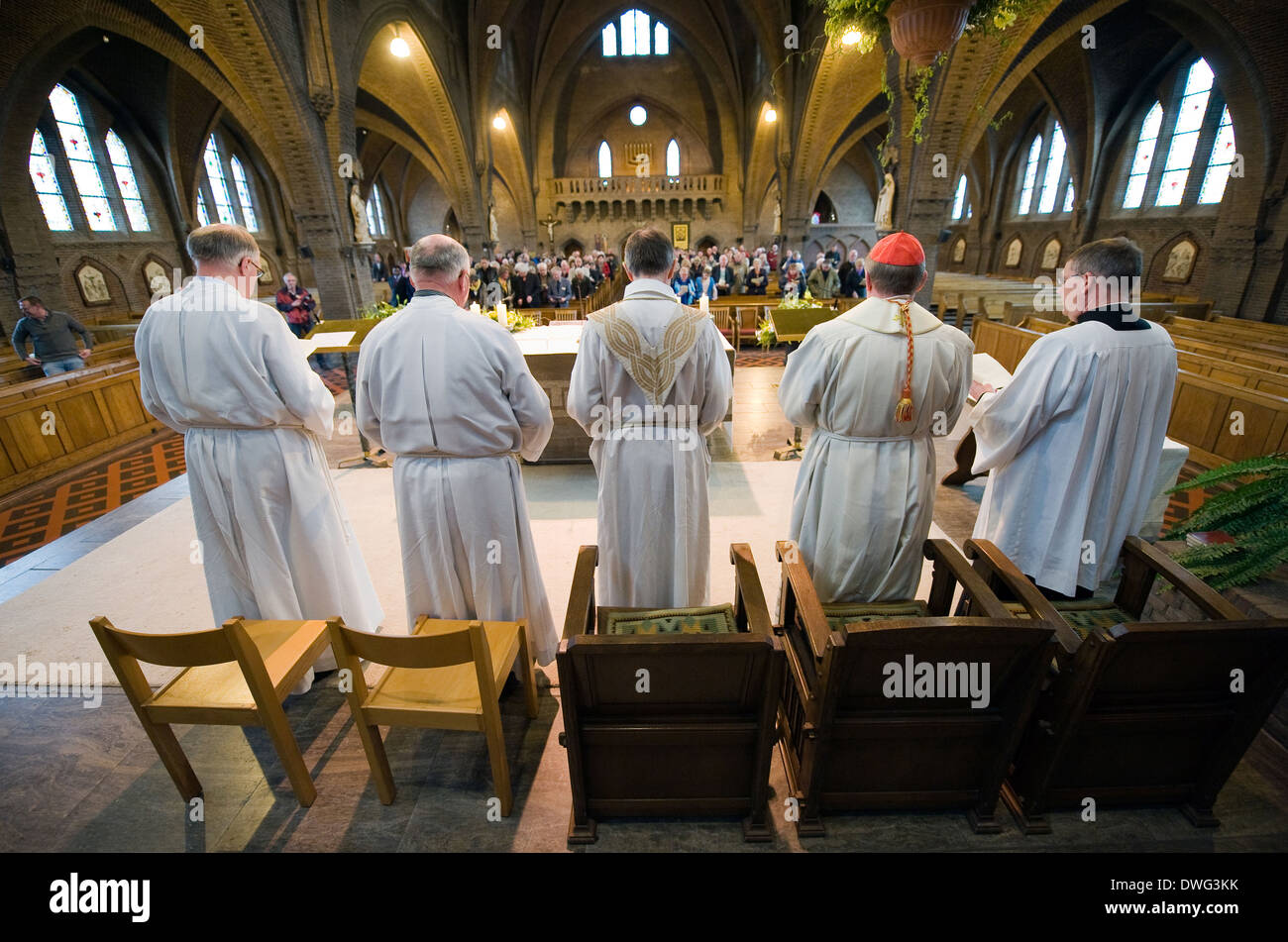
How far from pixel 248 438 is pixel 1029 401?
11.6ft

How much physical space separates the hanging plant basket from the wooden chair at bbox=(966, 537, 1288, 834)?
3.81 metres

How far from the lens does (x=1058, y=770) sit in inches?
76.7

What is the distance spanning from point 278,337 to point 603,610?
5.90 ft

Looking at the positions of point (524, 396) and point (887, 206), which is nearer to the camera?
point (524, 396)

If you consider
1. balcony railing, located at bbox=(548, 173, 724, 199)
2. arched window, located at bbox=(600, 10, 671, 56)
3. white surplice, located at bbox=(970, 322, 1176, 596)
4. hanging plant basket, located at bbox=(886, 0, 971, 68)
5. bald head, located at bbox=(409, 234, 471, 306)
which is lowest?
white surplice, located at bbox=(970, 322, 1176, 596)

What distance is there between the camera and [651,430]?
2.56 m

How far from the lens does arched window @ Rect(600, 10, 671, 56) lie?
2389 centimetres

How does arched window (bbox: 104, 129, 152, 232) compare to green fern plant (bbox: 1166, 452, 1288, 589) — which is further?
arched window (bbox: 104, 129, 152, 232)

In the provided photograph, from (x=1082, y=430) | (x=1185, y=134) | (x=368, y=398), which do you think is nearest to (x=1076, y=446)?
(x=1082, y=430)

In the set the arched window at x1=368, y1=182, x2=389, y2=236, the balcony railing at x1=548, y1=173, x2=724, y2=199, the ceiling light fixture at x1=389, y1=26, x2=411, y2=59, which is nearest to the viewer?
the ceiling light fixture at x1=389, y1=26, x2=411, y2=59

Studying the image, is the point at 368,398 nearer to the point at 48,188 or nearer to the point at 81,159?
the point at 48,188

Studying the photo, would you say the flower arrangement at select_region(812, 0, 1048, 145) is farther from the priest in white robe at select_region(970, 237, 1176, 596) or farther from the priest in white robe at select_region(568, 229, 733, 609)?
the priest in white robe at select_region(568, 229, 733, 609)

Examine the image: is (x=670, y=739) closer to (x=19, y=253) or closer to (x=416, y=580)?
(x=416, y=580)

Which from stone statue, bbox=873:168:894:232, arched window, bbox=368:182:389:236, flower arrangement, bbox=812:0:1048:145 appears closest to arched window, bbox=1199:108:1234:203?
stone statue, bbox=873:168:894:232
